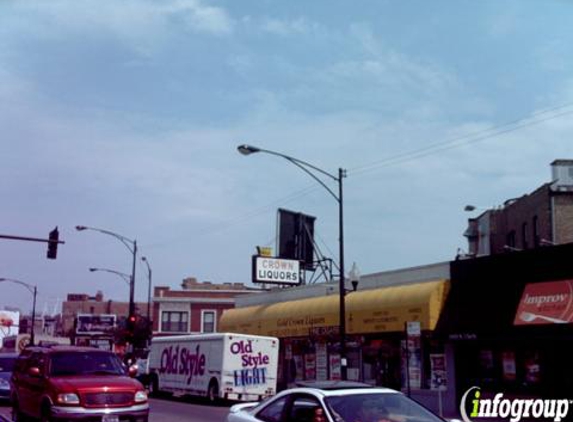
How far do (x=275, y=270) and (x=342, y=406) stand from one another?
35.7 metres

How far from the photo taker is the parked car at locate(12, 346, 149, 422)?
14289mm

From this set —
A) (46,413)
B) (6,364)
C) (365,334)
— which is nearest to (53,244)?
(6,364)

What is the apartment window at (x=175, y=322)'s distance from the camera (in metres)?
76.7

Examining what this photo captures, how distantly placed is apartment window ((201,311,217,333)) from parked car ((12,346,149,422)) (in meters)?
60.5

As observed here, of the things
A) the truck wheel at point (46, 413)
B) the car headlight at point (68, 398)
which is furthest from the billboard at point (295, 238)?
the car headlight at point (68, 398)

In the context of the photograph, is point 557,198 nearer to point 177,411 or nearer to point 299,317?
point 299,317

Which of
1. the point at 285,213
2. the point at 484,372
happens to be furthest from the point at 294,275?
the point at 484,372

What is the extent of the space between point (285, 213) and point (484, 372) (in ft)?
76.9

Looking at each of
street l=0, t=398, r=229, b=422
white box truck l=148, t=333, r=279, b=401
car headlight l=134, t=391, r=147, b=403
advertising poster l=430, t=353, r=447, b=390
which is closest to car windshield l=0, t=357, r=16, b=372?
street l=0, t=398, r=229, b=422

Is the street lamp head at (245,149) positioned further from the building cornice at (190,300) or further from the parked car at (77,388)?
the building cornice at (190,300)

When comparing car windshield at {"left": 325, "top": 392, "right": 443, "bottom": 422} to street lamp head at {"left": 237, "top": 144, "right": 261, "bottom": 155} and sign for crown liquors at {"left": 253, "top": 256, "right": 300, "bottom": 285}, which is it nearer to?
street lamp head at {"left": 237, "top": 144, "right": 261, "bottom": 155}

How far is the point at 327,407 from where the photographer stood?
28.8 ft

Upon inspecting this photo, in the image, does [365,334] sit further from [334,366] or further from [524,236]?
[524,236]

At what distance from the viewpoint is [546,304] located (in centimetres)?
2328
